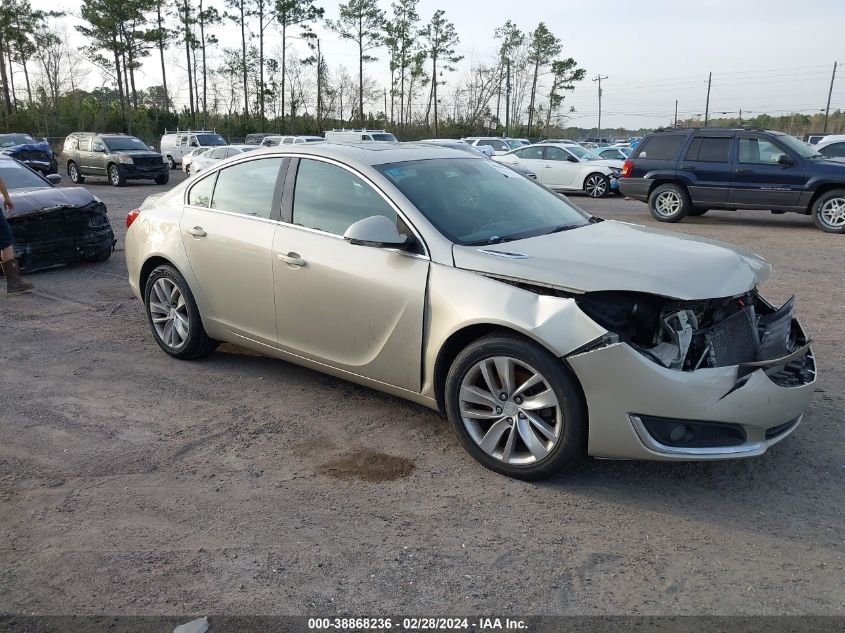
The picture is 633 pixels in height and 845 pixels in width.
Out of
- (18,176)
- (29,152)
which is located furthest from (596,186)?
(29,152)

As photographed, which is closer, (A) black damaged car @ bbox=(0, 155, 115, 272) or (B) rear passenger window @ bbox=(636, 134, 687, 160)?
(A) black damaged car @ bbox=(0, 155, 115, 272)

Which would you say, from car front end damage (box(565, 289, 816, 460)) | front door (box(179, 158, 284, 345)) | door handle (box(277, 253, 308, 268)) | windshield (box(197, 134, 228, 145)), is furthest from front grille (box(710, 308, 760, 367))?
windshield (box(197, 134, 228, 145))

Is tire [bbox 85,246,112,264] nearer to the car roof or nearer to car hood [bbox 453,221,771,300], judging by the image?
the car roof

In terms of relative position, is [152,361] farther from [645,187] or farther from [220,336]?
[645,187]

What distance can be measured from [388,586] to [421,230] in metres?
1.93

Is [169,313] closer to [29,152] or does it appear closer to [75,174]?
[75,174]

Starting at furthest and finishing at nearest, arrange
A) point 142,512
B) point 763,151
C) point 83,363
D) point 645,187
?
1. point 645,187
2. point 763,151
3. point 83,363
4. point 142,512

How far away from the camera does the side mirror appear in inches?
152

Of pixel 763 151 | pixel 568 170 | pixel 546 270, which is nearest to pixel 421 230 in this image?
pixel 546 270

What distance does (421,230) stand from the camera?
394cm

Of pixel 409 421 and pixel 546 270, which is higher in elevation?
pixel 546 270

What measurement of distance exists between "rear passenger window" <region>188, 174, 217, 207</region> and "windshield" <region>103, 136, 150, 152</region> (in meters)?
22.1

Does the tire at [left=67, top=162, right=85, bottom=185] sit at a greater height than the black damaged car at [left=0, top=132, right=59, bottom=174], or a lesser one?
lesser

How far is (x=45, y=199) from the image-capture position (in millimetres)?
8812
